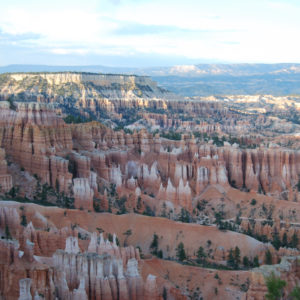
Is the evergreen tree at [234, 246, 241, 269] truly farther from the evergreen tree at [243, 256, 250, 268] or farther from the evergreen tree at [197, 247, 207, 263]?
the evergreen tree at [197, 247, 207, 263]

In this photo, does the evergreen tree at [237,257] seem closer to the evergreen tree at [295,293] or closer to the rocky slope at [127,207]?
the rocky slope at [127,207]

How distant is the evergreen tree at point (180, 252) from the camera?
38750 mm

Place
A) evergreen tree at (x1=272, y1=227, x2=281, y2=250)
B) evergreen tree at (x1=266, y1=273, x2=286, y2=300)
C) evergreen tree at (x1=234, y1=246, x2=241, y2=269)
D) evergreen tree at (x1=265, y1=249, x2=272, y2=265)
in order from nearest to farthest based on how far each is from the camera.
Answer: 1. evergreen tree at (x1=266, y1=273, x2=286, y2=300)
2. evergreen tree at (x1=265, y1=249, x2=272, y2=265)
3. evergreen tree at (x1=234, y1=246, x2=241, y2=269)
4. evergreen tree at (x1=272, y1=227, x2=281, y2=250)

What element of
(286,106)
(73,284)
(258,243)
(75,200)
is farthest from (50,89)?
(73,284)

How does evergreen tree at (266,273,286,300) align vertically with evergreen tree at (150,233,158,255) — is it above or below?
above

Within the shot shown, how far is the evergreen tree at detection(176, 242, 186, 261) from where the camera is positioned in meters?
38.8

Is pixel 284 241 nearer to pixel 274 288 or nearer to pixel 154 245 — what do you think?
pixel 154 245

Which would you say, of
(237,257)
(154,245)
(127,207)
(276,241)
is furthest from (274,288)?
(127,207)

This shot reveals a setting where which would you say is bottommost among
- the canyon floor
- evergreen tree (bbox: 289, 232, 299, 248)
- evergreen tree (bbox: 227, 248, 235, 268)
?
evergreen tree (bbox: 227, 248, 235, 268)

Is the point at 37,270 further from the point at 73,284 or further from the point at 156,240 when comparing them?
the point at 156,240

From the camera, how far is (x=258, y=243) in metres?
40.7

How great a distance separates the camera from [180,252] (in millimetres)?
39156

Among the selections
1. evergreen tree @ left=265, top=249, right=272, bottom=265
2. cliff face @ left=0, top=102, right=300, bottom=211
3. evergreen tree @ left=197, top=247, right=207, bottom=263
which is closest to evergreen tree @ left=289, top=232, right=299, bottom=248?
evergreen tree @ left=265, top=249, right=272, bottom=265

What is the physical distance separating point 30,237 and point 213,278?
37.0 feet
